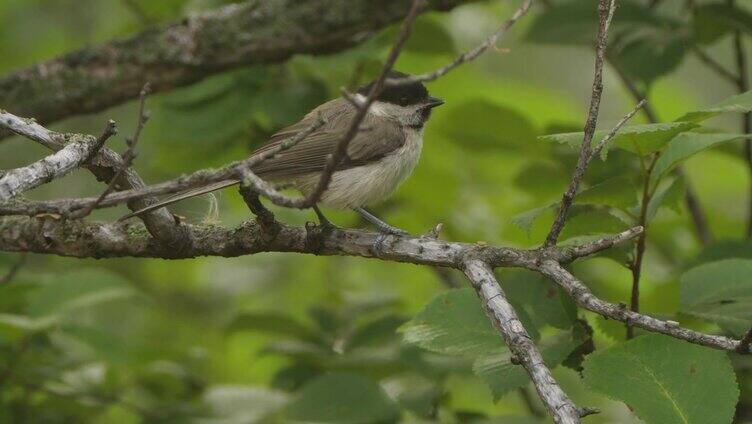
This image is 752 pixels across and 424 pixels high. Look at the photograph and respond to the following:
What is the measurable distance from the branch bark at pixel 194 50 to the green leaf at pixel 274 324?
3.71 feet

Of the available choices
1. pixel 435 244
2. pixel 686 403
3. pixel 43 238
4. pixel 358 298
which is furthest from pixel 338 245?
pixel 358 298

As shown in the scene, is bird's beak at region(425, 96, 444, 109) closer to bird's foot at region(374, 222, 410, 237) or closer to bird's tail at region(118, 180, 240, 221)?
bird's foot at region(374, 222, 410, 237)

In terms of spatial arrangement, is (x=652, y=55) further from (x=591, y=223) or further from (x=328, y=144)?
(x=328, y=144)

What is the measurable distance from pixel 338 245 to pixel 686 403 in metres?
1.16

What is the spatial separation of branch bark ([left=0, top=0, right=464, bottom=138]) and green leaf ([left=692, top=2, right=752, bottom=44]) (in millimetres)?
1057

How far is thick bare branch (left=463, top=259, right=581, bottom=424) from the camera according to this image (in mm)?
2076

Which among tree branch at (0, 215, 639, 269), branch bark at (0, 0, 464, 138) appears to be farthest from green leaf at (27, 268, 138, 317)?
tree branch at (0, 215, 639, 269)

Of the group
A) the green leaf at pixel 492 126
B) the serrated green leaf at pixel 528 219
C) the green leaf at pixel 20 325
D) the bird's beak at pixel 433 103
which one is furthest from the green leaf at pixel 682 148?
the green leaf at pixel 20 325

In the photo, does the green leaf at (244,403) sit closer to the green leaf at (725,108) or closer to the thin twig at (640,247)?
the thin twig at (640,247)

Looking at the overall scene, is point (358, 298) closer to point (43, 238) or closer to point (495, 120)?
point (495, 120)

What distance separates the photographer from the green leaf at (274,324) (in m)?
4.50

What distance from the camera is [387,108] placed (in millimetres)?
4812

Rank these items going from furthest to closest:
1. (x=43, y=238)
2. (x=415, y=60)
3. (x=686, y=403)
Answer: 1. (x=415, y=60)
2. (x=43, y=238)
3. (x=686, y=403)

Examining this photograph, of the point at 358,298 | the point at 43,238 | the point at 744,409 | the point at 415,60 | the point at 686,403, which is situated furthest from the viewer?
the point at 415,60
